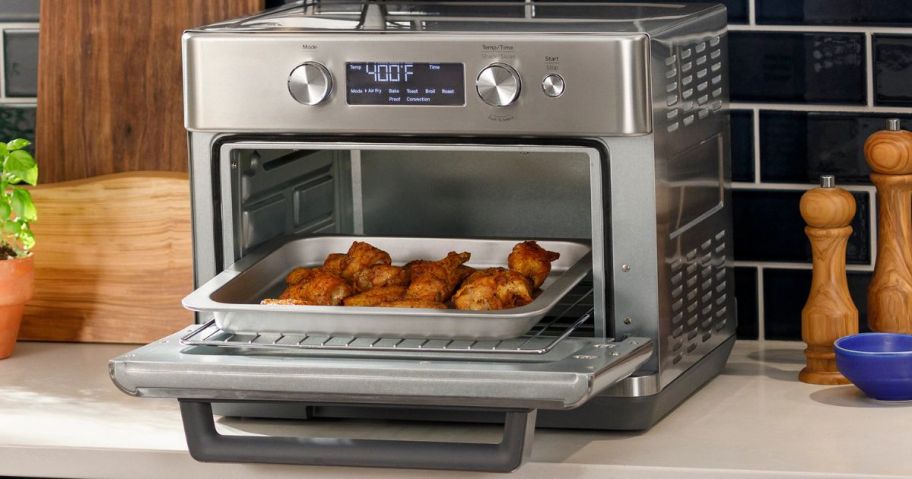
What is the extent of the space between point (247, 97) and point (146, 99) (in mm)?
454

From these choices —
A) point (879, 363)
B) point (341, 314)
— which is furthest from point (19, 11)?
point (879, 363)

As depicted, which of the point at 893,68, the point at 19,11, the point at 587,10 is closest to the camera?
the point at 587,10

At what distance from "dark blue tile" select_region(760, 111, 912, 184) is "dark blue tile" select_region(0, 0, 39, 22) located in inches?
39.2

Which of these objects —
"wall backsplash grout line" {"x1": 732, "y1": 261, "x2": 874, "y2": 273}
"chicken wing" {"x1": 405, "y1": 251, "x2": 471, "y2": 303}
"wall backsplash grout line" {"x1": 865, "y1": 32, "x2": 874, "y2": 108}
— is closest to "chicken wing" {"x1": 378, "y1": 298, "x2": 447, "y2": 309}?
"chicken wing" {"x1": 405, "y1": 251, "x2": 471, "y2": 303}

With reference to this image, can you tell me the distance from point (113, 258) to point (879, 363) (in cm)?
94

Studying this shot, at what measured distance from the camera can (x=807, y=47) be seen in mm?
1752

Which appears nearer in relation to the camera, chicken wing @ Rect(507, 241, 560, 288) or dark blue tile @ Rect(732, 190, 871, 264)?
chicken wing @ Rect(507, 241, 560, 288)

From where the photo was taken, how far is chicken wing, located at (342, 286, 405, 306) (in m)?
1.45

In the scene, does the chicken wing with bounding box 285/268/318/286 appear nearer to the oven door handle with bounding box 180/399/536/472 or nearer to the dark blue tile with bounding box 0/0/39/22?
the oven door handle with bounding box 180/399/536/472

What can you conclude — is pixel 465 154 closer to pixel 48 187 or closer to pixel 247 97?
pixel 247 97

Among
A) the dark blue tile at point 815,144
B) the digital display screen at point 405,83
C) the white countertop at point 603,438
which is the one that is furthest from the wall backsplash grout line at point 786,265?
the digital display screen at point 405,83

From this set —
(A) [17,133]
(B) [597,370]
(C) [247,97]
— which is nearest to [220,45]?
(C) [247,97]

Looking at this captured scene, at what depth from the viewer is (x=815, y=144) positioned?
5.78ft

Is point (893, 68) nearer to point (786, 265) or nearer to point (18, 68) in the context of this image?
point (786, 265)
